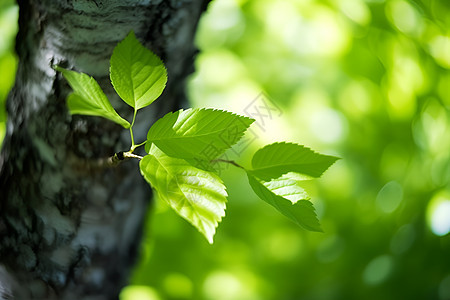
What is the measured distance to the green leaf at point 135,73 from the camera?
0.89 feet

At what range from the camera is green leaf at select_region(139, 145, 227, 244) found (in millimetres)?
255

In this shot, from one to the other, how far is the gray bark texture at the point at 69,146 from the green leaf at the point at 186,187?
13 centimetres

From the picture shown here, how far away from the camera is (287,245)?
934 mm

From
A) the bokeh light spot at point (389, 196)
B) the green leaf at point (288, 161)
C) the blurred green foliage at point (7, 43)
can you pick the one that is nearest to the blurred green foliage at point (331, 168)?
the bokeh light spot at point (389, 196)

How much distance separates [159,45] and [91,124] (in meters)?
0.10

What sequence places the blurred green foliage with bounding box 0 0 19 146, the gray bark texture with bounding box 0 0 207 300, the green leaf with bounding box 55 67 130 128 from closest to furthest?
the green leaf with bounding box 55 67 130 128, the gray bark texture with bounding box 0 0 207 300, the blurred green foliage with bounding box 0 0 19 146

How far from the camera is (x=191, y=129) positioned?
0.87ft

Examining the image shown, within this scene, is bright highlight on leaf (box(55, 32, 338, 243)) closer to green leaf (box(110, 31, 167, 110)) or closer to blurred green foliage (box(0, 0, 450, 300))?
green leaf (box(110, 31, 167, 110))

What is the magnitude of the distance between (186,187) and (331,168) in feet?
2.28

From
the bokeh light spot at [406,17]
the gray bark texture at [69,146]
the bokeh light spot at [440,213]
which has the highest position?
the bokeh light spot at [406,17]

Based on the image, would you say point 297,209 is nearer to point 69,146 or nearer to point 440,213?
point 69,146

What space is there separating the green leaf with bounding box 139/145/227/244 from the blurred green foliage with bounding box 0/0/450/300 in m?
0.57

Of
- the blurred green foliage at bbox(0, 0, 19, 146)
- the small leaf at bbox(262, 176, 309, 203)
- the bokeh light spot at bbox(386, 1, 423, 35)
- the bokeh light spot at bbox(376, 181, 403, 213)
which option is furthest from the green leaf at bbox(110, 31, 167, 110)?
the bokeh light spot at bbox(376, 181, 403, 213)

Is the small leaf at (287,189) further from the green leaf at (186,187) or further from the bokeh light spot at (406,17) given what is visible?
the bokeh light spot at (406,17)
